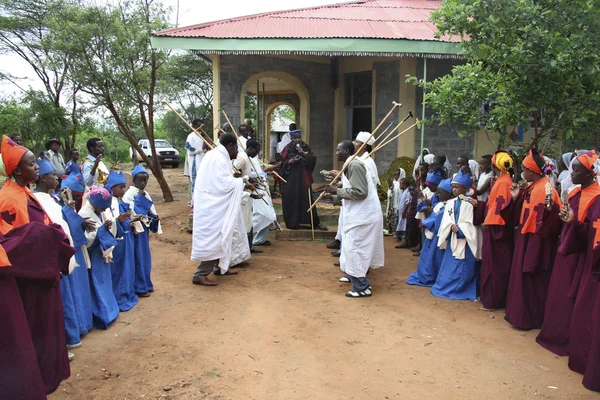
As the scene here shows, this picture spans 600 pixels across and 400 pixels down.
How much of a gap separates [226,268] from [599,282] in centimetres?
418

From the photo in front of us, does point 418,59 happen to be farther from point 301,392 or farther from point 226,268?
point 301,392

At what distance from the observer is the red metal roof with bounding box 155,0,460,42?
1050 cm

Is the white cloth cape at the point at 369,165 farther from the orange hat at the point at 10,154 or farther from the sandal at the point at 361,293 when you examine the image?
the orange hat at the point at 10,154

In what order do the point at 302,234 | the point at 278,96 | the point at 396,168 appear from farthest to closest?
the point at 278,96 < the point at 396,168 < the point at 302,234

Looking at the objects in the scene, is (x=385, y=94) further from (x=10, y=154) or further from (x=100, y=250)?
(x=10, y=154)

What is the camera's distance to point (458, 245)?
19.3 ft

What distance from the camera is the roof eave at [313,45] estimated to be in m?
10.0

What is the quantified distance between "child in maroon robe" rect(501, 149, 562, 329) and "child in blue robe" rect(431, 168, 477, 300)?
0.66m

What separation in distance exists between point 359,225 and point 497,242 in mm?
1537

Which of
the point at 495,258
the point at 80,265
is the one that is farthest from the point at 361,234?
the point at 80,265

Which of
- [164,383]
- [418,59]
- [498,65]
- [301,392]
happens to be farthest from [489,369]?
[418,59]

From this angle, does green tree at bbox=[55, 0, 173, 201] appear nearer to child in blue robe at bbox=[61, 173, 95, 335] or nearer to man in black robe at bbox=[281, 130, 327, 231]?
man in black robe at bbox=[281, 130, 327, 231]

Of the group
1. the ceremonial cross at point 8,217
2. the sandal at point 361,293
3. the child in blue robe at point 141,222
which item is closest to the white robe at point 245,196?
the child in blue robe at point 141,222

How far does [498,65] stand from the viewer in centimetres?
518
